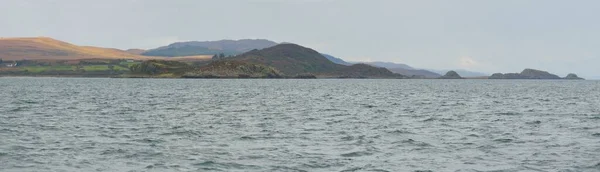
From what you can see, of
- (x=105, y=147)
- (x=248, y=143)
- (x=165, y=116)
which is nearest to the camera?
(x=105, y=147)

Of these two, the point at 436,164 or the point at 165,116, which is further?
the point at 165,116

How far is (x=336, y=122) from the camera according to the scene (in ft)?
184

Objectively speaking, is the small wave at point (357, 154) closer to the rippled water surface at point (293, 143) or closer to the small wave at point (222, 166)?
the rippled water surface at point (293, 143)

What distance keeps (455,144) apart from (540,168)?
9478mm

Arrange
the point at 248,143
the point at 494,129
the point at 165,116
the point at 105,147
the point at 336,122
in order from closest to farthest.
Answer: the point at 105,147, the point at 248,143, the point at 494,129, the point at 336,122, the point at 165,116

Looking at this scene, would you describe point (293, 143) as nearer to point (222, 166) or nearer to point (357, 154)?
point (357, 154)

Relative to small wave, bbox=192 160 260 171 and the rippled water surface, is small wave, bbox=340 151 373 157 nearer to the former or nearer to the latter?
the rippled water surface

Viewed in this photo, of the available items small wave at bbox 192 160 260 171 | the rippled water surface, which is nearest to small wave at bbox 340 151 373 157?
the rippled water surface

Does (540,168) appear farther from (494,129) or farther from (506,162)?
(494,129)

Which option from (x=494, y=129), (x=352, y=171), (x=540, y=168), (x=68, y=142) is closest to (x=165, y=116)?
(x=68, y=142)

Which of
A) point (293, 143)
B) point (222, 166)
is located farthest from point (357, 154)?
point (222, 166)

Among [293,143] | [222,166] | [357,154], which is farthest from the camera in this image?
[293,143]

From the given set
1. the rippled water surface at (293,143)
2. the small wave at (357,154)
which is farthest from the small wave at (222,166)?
the small wave at (357,154)

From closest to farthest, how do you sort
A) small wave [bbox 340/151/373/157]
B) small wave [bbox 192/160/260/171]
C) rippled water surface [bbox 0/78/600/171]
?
1. small wave [bbox 192/160/260/171]
2. rippled water surface [bbox 0/78/600/171]
3. small wave [bbox 340/151/373/157]
